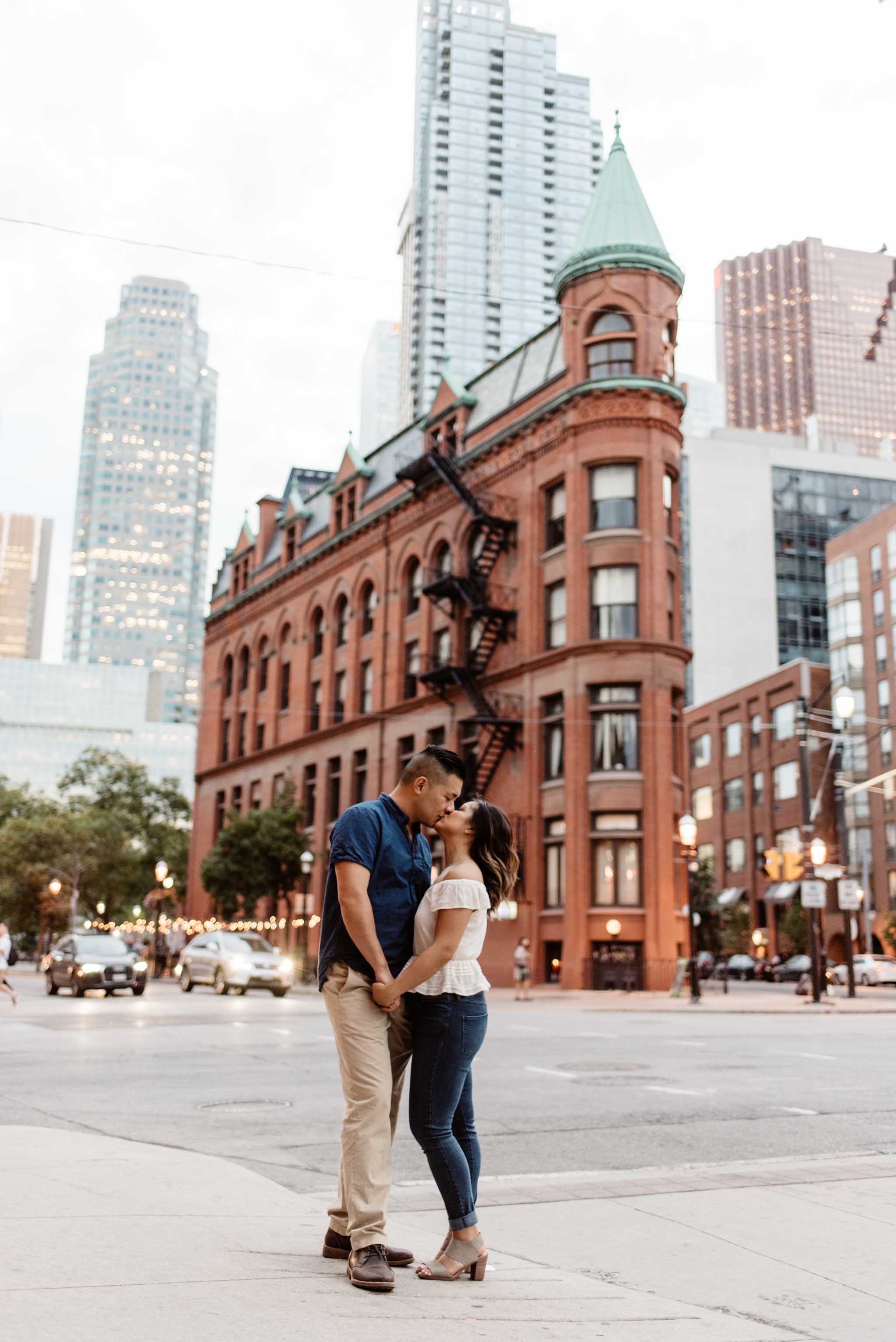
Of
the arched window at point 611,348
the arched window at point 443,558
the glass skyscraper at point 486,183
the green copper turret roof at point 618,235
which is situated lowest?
the arched window at point 443,558

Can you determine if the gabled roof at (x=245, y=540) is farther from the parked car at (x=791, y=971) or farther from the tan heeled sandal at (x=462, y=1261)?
the tan heeled sandal at (x=462, y=1261)

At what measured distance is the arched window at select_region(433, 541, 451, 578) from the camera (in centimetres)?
4644

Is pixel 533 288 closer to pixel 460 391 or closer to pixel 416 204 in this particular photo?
pixel 416 204

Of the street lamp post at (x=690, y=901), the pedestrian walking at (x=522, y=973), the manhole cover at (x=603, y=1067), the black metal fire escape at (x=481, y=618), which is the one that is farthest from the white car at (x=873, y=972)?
the manhole cover at (x=603, y=1067)

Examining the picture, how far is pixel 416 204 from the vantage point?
488ft

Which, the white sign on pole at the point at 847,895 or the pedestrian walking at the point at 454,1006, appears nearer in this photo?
the pedestrian walking at the point at 454,1006

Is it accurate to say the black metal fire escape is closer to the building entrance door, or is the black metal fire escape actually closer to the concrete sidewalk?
the building entrance door

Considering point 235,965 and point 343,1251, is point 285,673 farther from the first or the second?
point 343,1251

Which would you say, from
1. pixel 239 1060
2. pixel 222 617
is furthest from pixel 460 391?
pixel 239 1060

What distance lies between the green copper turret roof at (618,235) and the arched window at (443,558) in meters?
10.2

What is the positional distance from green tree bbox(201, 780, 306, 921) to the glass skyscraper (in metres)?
96.4

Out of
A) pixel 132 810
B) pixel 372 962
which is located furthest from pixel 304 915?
pixel 372 962

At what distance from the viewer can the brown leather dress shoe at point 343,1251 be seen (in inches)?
199

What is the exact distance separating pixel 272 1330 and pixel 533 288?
5938 inches
